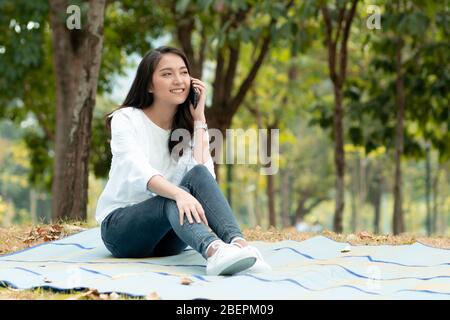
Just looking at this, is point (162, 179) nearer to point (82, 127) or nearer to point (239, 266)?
point (239, 266)

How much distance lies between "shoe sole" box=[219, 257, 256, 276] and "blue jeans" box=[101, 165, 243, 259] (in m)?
0.13

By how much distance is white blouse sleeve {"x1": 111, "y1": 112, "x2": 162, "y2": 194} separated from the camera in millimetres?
3982

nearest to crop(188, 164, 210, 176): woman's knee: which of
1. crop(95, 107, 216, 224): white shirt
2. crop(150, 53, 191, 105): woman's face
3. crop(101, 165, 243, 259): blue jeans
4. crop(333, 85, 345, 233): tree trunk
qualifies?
crop(101, 165, 243, 259): blue jeans

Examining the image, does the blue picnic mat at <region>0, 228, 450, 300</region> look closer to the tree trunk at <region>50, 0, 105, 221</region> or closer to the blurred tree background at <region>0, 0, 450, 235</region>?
the tree trunk at <region>50, 0, 105, 221</region>

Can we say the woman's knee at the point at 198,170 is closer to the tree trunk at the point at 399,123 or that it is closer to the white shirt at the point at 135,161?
the white shirt at the point at 135,161

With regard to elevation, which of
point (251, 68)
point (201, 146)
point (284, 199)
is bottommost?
point (284, 199)

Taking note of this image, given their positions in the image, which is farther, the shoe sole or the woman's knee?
the woman's knee

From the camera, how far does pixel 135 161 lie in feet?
13.2

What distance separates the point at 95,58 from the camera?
22.9 ft

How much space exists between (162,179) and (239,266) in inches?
23.3

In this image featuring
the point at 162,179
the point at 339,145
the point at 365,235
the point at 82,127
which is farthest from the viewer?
the point at 339,145

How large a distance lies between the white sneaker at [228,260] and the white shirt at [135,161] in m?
0.56

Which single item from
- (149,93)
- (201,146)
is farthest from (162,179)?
(149,93)
